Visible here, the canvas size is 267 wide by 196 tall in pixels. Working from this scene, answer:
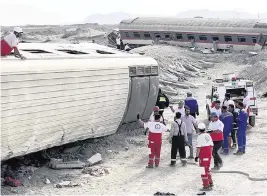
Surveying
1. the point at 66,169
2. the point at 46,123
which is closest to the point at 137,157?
the point at 66,169

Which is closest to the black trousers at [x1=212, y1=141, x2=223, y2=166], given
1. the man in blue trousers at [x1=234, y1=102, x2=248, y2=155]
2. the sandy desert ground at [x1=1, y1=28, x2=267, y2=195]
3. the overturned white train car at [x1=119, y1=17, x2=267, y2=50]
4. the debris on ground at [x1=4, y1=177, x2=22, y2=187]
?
the sandy desert ground at [x1=1, y1=28, x2=267, y2=195]

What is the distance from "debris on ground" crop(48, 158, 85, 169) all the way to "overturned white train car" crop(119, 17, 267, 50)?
27581 mm

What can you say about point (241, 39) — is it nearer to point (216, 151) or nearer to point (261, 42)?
point (261, 42)

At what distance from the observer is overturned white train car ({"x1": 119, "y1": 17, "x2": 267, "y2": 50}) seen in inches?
1507

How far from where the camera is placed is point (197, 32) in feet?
132

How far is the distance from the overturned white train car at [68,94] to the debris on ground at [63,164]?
0.44 meters

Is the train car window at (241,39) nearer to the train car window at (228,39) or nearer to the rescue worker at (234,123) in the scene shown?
the train car window at (228,39)

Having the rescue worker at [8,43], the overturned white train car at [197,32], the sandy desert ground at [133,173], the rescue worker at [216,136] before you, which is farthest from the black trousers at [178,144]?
the overturned white train car at [197,32]

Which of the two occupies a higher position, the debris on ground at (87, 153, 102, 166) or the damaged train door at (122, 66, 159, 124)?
the damaged train door at (122, 66, 159, 124)

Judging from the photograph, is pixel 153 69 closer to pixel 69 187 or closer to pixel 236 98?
pixel 236 98

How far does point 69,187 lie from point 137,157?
304 centimetres

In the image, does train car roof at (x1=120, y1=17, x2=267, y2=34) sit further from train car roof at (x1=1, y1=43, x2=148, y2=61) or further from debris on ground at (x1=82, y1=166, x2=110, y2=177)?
debris on ground at (x1=82, y1=166, x2=110, y2=177)

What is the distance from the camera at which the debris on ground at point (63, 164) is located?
41.0 ft

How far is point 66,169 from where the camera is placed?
12531 mm
